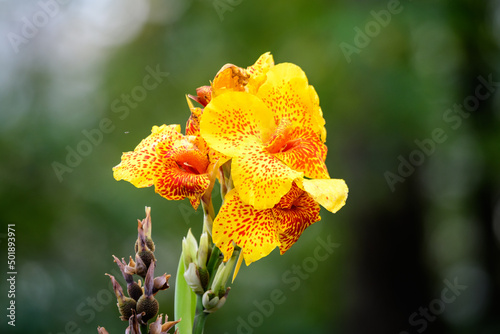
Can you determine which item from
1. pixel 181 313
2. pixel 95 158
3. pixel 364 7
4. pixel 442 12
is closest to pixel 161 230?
pixel 95 158

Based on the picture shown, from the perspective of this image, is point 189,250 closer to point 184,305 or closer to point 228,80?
point 184,305

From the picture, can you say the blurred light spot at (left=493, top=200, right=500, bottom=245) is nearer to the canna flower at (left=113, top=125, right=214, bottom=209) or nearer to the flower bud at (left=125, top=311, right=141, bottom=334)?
the canna flower at (left=113, top=125, right=214, bottom=209)

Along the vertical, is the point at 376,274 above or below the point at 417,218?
below

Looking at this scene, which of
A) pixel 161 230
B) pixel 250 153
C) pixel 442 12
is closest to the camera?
pixel 250 153

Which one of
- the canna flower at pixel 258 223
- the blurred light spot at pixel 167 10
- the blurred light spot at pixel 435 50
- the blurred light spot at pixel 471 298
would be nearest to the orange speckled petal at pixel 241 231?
the canna flower at pixel 258 223

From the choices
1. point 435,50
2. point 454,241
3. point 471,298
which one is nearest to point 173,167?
point 435,50

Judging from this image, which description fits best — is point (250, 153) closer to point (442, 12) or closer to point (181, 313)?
point (181, 313)
